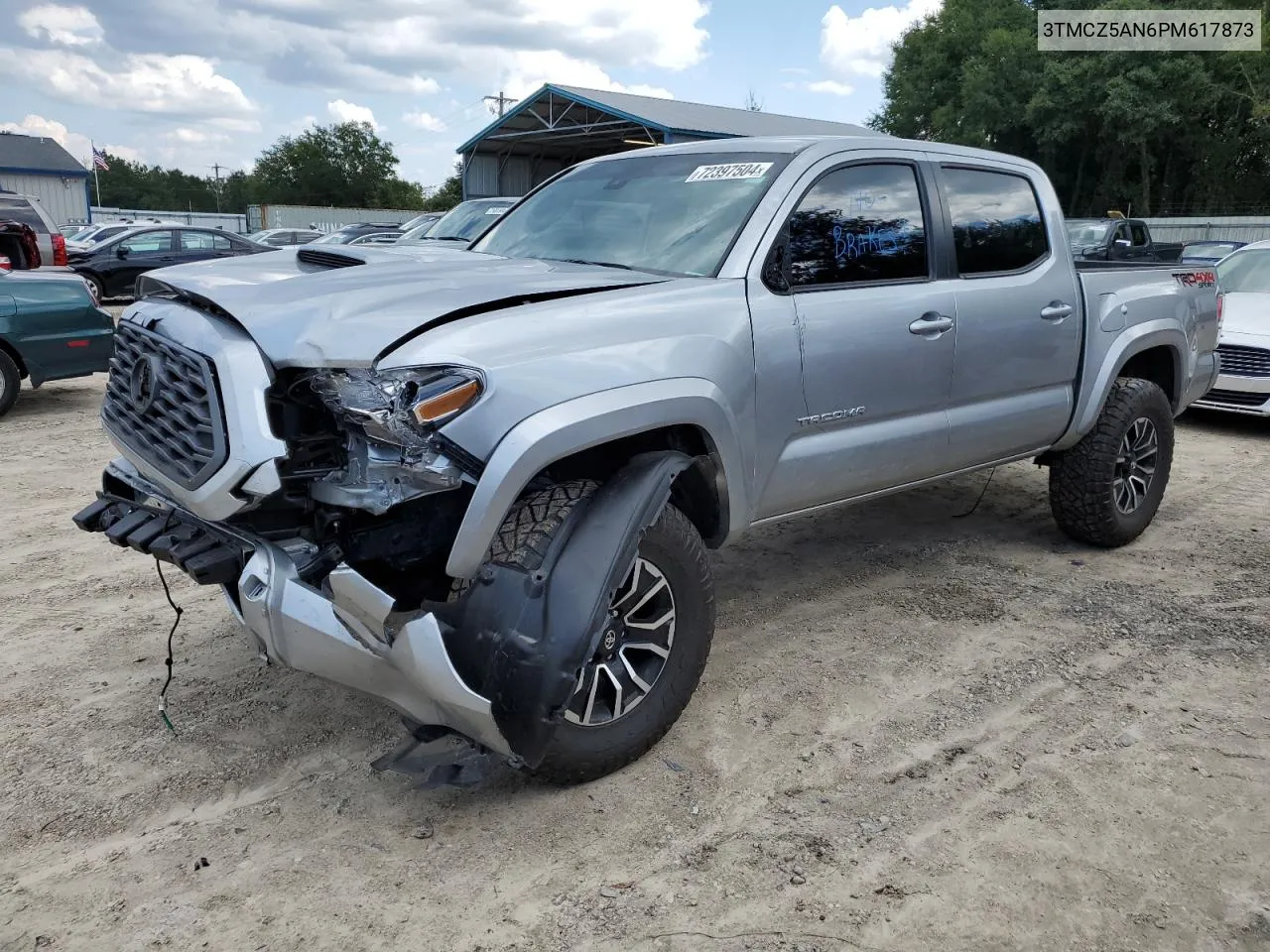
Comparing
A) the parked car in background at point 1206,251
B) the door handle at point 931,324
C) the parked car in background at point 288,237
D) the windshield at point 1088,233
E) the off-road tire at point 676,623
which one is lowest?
the off-road tire at point 676,623

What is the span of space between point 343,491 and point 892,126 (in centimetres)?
4950

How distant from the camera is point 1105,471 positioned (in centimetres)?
493

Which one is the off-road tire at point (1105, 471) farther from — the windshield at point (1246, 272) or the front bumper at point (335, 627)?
the windshield at point (1246, 272)

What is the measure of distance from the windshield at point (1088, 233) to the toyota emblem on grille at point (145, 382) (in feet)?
48.1

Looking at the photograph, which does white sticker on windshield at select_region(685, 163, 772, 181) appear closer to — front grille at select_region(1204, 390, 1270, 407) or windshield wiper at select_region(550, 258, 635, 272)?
windshield wiper at select_region(550, 258, 635, 272)

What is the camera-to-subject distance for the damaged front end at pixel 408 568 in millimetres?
2525

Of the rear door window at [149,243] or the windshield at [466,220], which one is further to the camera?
the rear door window at [149,243]

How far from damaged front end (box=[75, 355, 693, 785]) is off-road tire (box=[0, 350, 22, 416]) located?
6459 mm

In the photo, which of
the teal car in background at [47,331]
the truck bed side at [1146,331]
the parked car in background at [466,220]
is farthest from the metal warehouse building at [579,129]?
the truck bed side at [1146,331]

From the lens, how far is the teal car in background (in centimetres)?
792

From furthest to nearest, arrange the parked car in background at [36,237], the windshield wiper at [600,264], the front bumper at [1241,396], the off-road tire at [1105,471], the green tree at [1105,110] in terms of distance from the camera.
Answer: the green tree at [1105,110], the parked car in background at [36,237], the front bumper at [1241,396], the off-road tire at [1105,471], the windshield wiper at [600,264]

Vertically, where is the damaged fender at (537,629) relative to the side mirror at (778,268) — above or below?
below

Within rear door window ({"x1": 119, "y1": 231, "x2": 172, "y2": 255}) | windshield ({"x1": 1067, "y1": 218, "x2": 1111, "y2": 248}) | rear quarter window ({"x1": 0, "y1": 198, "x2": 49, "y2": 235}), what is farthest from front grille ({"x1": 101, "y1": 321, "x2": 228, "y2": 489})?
rear door window ({"x1": 119, "y1": 231, "x2": 172, "y2": 255})

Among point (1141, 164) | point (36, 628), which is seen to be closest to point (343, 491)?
point (36, 628)
